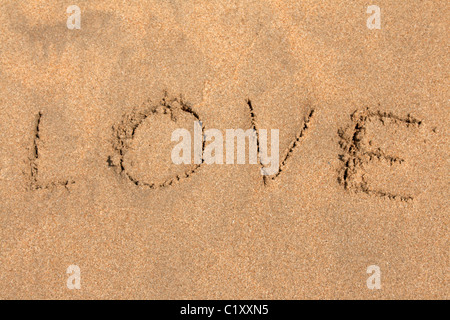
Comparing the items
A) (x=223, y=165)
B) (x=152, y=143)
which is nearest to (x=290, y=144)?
(x=223, y=165)

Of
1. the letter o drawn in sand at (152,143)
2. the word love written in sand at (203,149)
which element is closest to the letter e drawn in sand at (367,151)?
the word love written in sand at (203,149)

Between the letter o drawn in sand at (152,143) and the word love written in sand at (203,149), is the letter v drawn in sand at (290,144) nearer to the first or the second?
the word love written in sand at (203,149)

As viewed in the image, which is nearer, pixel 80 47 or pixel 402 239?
pixel 402 239

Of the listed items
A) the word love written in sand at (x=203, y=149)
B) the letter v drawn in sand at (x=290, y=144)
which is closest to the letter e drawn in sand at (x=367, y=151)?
the word love written in sand at (x=203, y=149)

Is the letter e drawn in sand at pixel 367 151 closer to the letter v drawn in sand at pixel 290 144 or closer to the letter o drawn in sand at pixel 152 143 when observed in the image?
the letter v drawn in sand at pixel 290 144

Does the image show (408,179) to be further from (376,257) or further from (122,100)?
(122,100)

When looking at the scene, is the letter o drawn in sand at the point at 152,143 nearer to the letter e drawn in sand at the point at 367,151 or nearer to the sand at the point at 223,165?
the sand at the point at 223,165

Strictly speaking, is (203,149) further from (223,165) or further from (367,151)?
(367,151)

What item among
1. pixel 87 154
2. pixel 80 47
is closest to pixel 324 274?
pixel 87 154
